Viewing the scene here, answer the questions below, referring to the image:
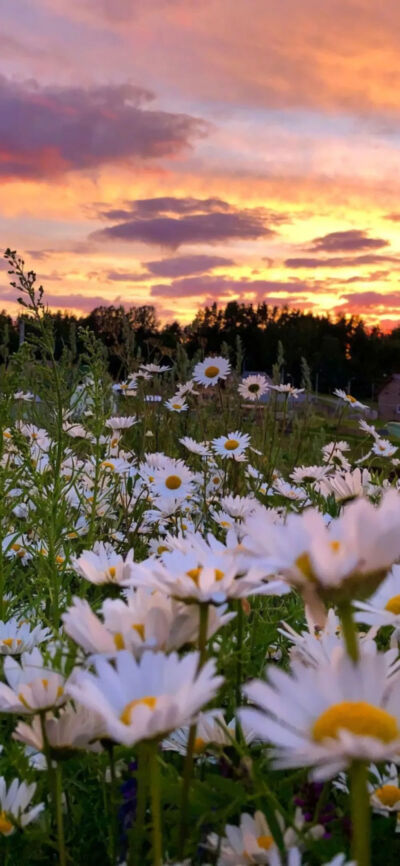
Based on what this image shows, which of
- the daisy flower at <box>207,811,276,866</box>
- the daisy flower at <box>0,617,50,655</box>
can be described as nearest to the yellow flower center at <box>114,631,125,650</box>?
the daisy flower at <box>207,811,276,866</box>

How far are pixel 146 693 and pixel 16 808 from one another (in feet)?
→ 1.27

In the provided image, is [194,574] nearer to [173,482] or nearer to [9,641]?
[9,641]

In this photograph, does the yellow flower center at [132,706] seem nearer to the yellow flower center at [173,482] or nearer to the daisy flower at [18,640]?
the daisy flower at [18,640]

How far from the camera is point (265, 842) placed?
75 cm

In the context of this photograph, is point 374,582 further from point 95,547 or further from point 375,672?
point 95,547

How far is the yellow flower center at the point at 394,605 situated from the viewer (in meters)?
0.84

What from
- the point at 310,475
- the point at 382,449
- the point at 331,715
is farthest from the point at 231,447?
the point at 331,715

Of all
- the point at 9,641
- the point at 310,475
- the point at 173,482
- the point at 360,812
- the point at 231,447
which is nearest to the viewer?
the point at 360,812

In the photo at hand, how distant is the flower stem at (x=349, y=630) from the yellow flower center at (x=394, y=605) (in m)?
0.23

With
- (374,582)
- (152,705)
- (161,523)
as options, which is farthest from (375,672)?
(161,523)

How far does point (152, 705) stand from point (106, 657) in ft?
0.29

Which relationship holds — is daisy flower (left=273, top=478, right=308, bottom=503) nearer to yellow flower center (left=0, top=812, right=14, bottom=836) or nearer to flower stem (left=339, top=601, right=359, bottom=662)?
yellow flower center (left=0, top=812, right=14, bottom=836)

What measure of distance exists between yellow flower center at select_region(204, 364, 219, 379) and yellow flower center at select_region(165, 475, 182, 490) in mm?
1848

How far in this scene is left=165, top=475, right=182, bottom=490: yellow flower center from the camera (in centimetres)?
308
